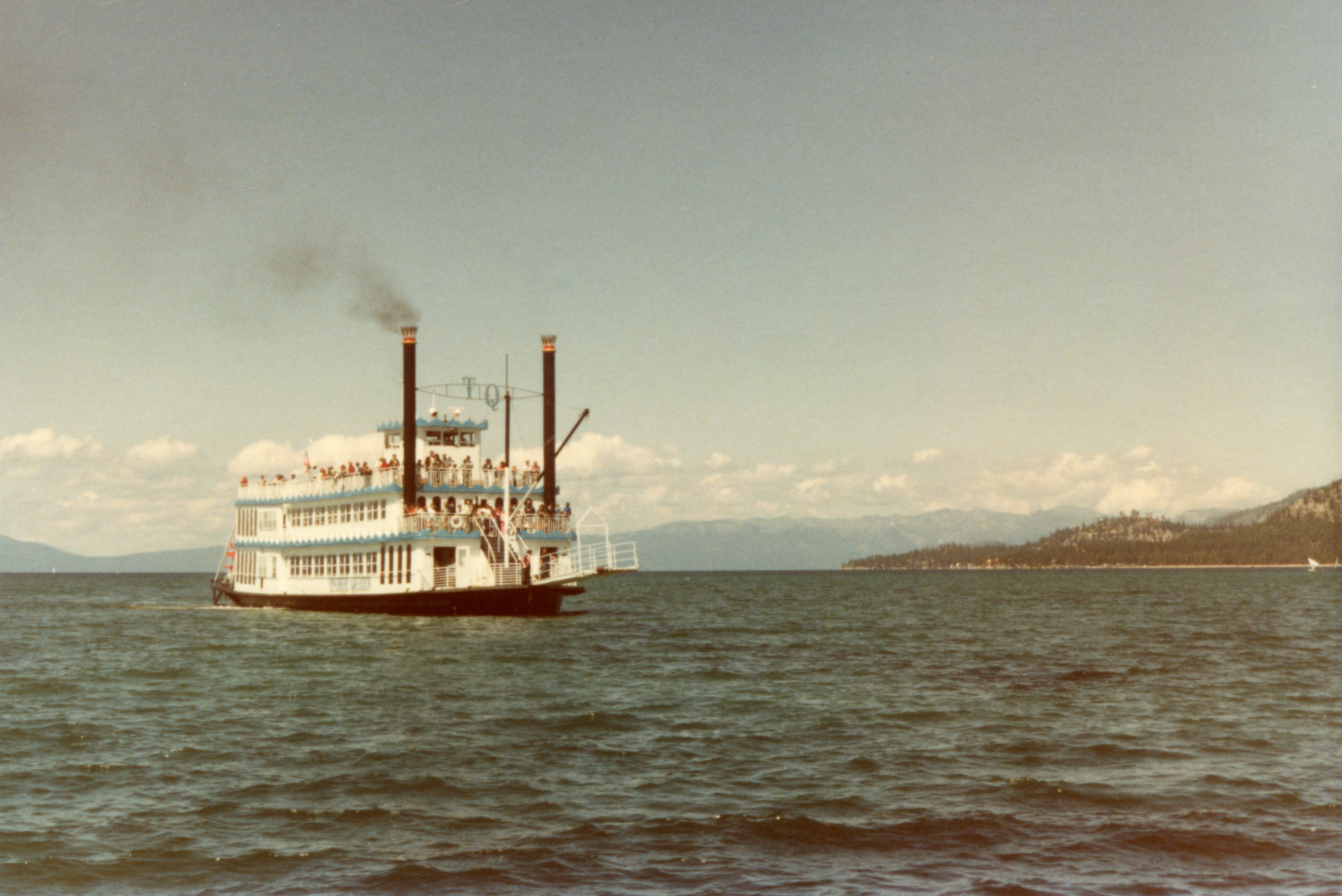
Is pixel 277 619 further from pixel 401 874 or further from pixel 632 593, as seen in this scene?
pixel 632 593

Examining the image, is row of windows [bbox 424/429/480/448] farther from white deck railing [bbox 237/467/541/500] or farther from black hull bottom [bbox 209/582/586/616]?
black hull bottom [bbox 209/582/586/616]

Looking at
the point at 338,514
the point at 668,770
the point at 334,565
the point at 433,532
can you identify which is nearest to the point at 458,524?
the point at 433,532

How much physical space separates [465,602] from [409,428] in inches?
326

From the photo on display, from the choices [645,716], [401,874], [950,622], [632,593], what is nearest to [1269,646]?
[950,622]

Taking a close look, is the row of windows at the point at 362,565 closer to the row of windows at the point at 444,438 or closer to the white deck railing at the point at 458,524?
the white deck railing at the point at 458,524

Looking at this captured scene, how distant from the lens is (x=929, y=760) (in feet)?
64.2

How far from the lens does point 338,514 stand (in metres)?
55.5

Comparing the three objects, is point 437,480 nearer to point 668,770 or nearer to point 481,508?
point 481,508

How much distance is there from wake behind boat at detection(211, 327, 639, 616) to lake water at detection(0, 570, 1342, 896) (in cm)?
684

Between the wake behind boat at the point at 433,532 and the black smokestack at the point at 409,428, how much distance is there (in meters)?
0.05

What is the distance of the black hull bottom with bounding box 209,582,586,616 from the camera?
Result: 48.1m

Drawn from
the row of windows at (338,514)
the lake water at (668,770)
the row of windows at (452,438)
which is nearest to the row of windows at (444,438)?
the row of windows at (452,438)

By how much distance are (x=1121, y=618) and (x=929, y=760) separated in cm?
5026

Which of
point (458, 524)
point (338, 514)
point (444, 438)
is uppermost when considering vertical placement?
point (444, 438)
